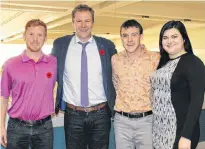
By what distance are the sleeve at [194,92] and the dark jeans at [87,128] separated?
0.66 meters

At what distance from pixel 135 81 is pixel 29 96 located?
77 cm

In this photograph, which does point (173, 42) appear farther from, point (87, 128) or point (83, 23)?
point (87, 128)

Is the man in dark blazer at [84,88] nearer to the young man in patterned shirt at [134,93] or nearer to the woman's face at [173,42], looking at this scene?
the young man in patterned shirt at [134,93]

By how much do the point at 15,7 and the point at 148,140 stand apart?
233 inches

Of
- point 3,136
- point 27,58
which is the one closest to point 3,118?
point 3,136

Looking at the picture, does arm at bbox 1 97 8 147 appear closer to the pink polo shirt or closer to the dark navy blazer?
the pink polo shirt

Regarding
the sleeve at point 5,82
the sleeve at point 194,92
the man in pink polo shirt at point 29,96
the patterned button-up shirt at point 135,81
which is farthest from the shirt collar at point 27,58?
the sleeve at point 194,92

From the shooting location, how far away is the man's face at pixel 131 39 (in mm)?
2152

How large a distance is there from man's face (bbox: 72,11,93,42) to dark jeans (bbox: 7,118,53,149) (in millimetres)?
714

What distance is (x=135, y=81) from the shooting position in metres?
2.15

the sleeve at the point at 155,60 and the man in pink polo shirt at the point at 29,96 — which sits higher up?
the sleeve at the point at 155,60

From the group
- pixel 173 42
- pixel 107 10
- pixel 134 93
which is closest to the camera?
Result: pixel 173 42

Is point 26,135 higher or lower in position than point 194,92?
lower

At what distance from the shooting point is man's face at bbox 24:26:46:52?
1.97m
